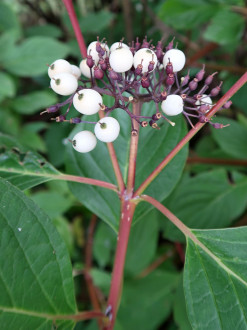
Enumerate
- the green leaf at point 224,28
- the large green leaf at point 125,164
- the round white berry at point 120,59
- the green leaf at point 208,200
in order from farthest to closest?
the green leaf at point 224,28
the green leaf at point 208,200
the large green leaf at point 125,164
the round white berry at point 120,59

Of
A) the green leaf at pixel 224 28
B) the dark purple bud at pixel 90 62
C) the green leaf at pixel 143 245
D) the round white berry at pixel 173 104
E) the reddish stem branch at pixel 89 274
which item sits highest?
the dark purple bud at pixel 90 62

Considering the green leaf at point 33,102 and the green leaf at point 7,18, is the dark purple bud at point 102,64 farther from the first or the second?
the green leaf at point 7,18

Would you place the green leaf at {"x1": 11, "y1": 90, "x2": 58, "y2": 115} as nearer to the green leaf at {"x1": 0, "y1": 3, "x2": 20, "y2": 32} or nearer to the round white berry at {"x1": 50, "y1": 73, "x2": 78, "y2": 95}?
the green leaf at {"x1": 0, "y1": 3, "x2": 20, "y2": 32}

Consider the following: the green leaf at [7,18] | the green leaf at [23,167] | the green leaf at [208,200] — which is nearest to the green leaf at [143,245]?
the green leaf at [208,200]

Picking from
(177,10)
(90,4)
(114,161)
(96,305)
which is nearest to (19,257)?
(114,161)

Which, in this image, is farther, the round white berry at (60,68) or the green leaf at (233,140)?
the green leaf at (233,140)

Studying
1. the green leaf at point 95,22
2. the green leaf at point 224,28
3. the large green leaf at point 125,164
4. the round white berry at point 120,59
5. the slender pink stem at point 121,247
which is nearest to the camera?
the round white berry at point 120,59
